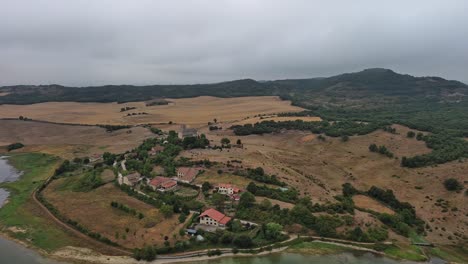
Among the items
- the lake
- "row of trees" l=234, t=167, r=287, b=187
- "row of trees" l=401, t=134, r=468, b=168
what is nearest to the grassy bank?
the lake

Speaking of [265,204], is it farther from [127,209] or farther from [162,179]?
[127,209]

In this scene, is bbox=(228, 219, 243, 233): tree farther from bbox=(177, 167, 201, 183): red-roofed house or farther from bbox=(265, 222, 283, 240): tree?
bbox=(177, 167, 201, 183): red-roofed house

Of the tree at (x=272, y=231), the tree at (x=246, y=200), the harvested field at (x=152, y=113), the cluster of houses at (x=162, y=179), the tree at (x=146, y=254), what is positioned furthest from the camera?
the harvested field at (x=152, y=113)

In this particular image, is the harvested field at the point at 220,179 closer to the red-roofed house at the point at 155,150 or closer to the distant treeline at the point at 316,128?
the red-roofed house at the point at 155,150

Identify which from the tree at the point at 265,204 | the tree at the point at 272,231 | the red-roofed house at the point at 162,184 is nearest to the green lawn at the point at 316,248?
the tree at the point at 272,231

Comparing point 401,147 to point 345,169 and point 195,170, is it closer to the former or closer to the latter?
point 345,169

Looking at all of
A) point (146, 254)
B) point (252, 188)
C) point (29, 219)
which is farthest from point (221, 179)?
point (29, 219)

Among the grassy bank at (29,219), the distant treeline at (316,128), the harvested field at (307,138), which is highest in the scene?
the distant treeline at (316,128)

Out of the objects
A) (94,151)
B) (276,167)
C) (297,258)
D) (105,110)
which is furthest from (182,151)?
(105,110)

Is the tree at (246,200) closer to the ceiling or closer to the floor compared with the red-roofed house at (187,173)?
closer to the floor
